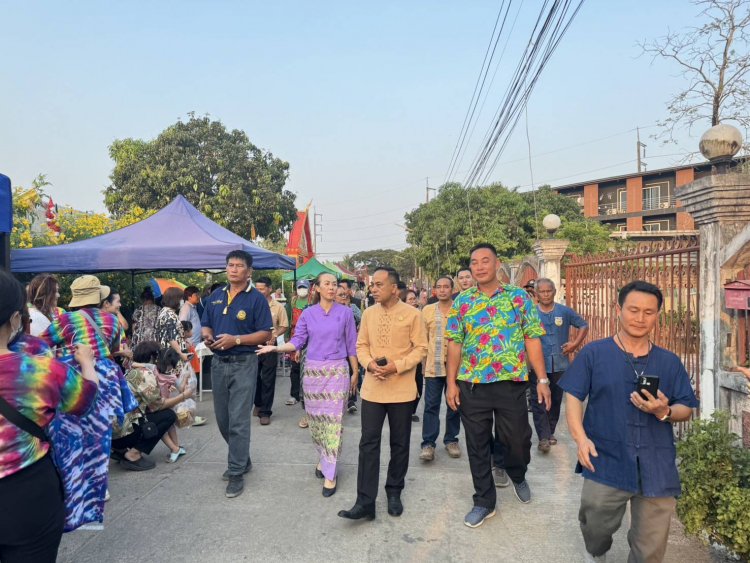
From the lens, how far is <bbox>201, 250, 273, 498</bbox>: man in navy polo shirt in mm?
4188

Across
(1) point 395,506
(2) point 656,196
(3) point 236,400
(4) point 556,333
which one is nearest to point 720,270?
(4) point 556,333

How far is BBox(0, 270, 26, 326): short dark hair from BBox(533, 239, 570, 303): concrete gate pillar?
28.1 feet

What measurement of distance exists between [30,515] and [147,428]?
2715mm

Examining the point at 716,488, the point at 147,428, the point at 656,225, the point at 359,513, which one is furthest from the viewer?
the point at 656,225

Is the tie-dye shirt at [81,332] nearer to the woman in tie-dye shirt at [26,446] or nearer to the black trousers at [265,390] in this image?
the woman in tie-dye shirt at [26,446]

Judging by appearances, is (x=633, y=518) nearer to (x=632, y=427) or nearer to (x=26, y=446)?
(x=632, y=427)

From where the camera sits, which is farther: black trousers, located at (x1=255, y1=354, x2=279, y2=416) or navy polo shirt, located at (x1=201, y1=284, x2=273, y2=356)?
black trousers, located at (x1=255, y1=354, x2=279, y2=416)

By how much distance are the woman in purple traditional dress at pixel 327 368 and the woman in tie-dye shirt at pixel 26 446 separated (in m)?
2.23

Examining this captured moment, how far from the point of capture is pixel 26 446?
192cm

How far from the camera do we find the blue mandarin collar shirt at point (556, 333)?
523cm

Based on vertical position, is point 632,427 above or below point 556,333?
below

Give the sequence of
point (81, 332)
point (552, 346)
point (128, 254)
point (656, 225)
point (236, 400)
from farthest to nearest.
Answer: point (656, 225) < point (128, 254) < point (552, 346) < point (236, 400) < point (81, 332)

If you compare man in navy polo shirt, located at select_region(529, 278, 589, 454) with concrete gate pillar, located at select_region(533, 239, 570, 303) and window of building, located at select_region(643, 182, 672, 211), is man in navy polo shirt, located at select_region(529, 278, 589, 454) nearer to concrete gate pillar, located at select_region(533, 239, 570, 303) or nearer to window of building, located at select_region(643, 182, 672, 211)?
concrete gate pillar, located at select_region(533, 239, 570, 303)

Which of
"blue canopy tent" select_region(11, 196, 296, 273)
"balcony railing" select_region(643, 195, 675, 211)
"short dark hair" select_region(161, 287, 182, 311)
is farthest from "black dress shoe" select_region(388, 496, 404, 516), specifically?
"balcony railing" select_region(643, 195, 675, 211)
